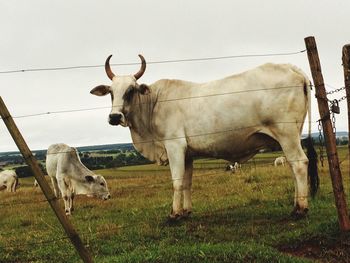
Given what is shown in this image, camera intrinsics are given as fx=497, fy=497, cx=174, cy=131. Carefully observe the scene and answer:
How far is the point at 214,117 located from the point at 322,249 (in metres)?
3.39

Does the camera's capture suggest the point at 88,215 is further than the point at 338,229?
Yes

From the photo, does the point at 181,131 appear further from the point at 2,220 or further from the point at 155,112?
the point at 2,220

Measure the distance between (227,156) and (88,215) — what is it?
13.1 feet

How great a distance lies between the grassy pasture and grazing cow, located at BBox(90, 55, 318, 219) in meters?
0.62

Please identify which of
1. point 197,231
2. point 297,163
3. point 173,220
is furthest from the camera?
point 173,220

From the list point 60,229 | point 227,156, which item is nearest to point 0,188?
point 60,229

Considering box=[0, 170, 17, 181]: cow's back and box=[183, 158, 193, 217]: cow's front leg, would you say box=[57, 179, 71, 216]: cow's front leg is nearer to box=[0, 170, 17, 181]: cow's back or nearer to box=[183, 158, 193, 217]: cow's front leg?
box=[183, 158, 193, 217]: cow's front leg

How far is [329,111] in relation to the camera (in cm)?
728

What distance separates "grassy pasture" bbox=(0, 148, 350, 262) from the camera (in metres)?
6.76

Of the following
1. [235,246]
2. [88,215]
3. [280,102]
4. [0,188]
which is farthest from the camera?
[0,188]

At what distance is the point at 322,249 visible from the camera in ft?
22.8

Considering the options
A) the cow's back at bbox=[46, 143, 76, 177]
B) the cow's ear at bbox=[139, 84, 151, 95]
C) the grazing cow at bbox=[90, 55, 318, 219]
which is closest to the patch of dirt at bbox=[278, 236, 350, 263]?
the grazing cow at bbox=[90, 55, 318, 219]

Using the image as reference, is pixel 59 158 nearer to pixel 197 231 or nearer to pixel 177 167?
pixel 177 167

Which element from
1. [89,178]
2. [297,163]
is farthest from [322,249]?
[89,178]
